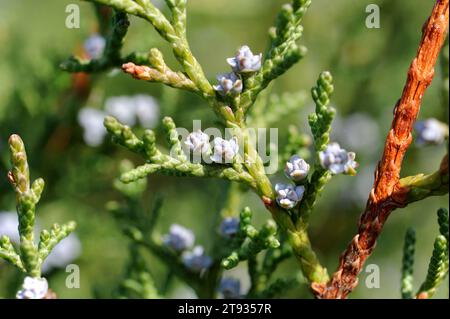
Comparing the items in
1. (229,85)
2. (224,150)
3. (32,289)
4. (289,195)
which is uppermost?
(229,85)

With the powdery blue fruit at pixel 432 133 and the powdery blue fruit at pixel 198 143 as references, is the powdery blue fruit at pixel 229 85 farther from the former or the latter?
the powdery blue fruit at pixel 432 133

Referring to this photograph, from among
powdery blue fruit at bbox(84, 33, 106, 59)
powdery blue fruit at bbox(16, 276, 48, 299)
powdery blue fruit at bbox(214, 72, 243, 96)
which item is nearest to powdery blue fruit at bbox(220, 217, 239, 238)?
powdery blue fruit at bbox(214, 72, 243, 96)

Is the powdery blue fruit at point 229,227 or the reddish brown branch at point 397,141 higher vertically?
the reddish brown branch at point 397,141

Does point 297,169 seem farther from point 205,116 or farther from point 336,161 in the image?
point 205,116

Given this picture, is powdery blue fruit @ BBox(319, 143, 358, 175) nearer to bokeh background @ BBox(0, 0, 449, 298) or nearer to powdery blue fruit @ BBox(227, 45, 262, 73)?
powdery blue fruit @ BBox(227, 45, 262, 73)

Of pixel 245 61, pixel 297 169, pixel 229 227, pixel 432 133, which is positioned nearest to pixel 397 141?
pixel 432 133

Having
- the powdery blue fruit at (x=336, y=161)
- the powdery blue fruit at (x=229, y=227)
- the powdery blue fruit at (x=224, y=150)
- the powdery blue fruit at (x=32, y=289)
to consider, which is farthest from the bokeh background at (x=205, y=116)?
the powdery blue fruit at (x=336, y=161)

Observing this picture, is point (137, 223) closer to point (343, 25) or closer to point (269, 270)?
point (269, 270)

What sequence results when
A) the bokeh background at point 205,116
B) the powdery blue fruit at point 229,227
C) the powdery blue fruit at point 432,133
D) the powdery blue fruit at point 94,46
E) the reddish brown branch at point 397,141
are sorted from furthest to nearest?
the bokeh background at point 205,116
the powdery blue fruit at point 94,46
the powdery blue fruit at point 229,227
the reddish brown branch at point 397,141
the powdery blue fruit at point 432,133
